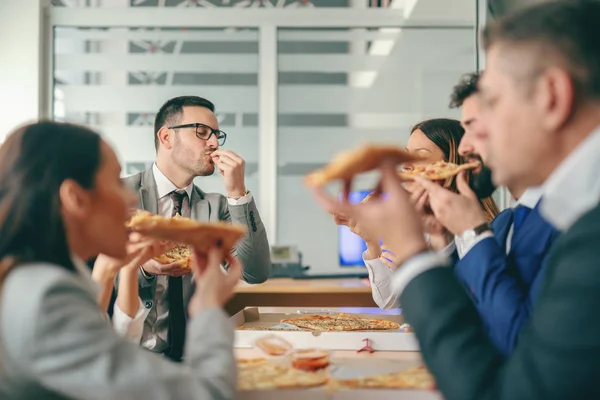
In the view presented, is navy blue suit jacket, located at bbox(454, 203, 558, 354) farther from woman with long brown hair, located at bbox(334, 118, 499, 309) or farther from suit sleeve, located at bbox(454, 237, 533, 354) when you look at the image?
woman with long brown hair, located at bbox(334, 118, 499, 309)

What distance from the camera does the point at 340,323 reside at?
85.9 inches

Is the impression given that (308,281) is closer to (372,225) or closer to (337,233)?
(337,233)

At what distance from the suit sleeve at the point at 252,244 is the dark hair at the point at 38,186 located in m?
1.63

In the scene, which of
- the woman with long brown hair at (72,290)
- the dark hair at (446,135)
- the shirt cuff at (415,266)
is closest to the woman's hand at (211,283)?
the woman with long brown hair at (72,290)

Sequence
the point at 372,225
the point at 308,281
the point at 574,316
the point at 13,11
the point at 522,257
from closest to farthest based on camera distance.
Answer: the point at 574,316
the point at 372,225
the point at 522,257
the point at 308,281
the point at 13,11

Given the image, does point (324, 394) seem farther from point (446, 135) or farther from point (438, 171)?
point (446, 135)

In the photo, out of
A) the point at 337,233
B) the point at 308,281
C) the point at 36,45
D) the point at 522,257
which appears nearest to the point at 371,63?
the point at 337,233

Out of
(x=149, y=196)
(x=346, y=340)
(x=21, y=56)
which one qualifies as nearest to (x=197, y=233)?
(x=346, y=340)

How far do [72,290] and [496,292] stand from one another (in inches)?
34.4

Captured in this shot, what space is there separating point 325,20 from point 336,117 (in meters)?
0.80

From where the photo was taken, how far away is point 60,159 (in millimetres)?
1207

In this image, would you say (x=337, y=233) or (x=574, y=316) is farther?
(x=337, y=233)

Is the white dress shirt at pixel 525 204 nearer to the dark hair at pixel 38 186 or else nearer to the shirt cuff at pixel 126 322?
the dark hair at pixel 38 186

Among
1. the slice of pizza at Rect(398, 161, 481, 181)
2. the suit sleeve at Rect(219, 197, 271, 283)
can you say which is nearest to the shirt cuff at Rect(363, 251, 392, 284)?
the slice of pizza at Rect(398, 161, 481, 181)
